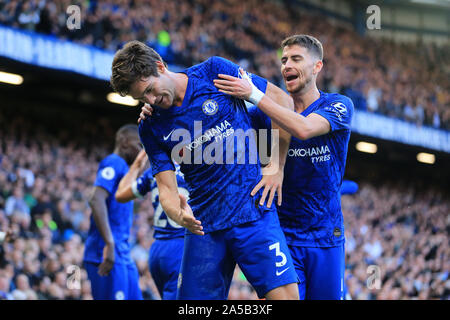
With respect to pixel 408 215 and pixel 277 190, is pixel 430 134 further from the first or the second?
pixel 277 190

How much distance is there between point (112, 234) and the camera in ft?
21.2

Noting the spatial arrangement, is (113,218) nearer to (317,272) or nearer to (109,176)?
(109,176)

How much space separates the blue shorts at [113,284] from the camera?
6.26m

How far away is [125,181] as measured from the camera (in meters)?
5.88

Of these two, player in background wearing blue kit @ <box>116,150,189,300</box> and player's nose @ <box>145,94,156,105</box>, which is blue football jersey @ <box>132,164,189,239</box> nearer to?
player in background wearing blue kit @ <box>116,150,189,300</box>

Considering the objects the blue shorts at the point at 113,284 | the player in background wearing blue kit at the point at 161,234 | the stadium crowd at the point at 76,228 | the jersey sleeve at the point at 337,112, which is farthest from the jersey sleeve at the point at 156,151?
the stadium crowd at the point at 76,228

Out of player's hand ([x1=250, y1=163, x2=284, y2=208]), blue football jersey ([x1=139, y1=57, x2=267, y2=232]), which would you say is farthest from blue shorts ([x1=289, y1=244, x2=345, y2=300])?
blue football jersey ([x1=139, y1=57, x2=267, y2=232])

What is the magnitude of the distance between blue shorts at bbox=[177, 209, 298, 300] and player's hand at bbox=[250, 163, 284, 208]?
0.10 meters

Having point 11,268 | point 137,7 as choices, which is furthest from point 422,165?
point 11,268

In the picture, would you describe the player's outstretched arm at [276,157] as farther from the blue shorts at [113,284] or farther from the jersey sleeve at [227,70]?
the blue shorts at [113,284]

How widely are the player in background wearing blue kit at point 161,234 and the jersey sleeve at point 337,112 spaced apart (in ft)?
6.20

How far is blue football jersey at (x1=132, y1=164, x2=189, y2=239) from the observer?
221 inches

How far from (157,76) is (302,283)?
5.84ft

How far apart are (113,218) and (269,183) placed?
3.27 meters
